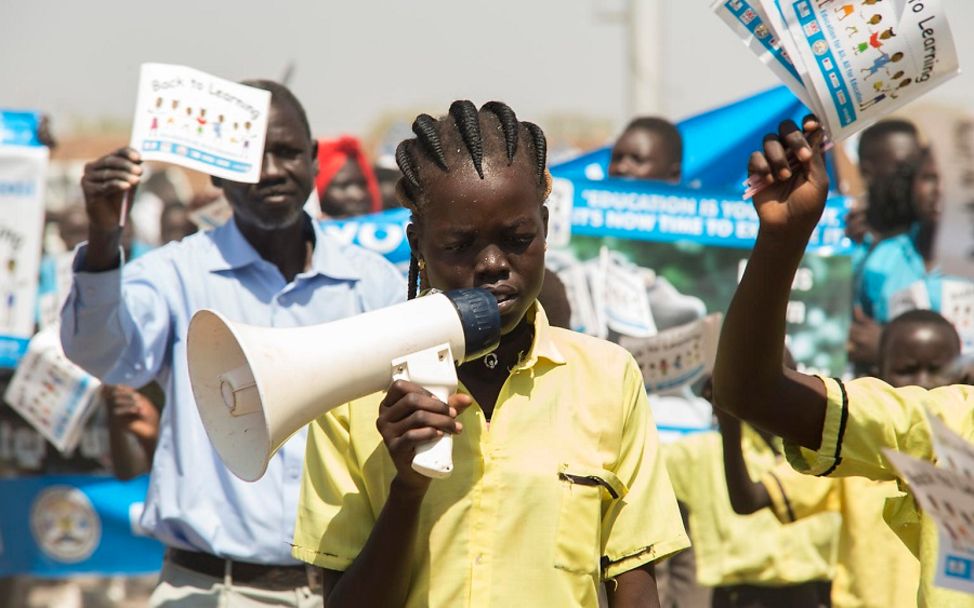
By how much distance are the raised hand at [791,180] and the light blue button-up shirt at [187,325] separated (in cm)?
194

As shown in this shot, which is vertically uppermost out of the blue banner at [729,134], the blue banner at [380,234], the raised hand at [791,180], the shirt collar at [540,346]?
the blue banner at [729,134]

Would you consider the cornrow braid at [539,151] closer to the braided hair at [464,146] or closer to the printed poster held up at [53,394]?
the braided hair at [464,146]

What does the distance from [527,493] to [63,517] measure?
15.2ft

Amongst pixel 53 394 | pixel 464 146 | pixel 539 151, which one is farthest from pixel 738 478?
pixel 53 394

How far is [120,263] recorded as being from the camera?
396 cm

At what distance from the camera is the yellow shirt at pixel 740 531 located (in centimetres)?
591

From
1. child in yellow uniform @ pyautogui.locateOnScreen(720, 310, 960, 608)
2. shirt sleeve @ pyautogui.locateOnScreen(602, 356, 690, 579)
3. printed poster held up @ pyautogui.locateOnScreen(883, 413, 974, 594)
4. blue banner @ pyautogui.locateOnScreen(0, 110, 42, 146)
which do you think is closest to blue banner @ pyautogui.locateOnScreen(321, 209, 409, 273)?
blue banner @ pyautogui.locateOnScreen(0, 110, 42, 146)

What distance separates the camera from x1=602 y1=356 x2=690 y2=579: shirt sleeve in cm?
271

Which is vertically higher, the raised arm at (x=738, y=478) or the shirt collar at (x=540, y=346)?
the shirt collar at (x=540, y=346)

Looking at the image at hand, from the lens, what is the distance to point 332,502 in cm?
272

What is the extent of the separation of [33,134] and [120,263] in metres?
2.97

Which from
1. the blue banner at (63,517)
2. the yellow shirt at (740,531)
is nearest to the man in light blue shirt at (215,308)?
the yellow shirt at (740,531)

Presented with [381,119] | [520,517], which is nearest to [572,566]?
[520,517]

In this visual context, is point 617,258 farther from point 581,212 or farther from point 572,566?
point 572,566
